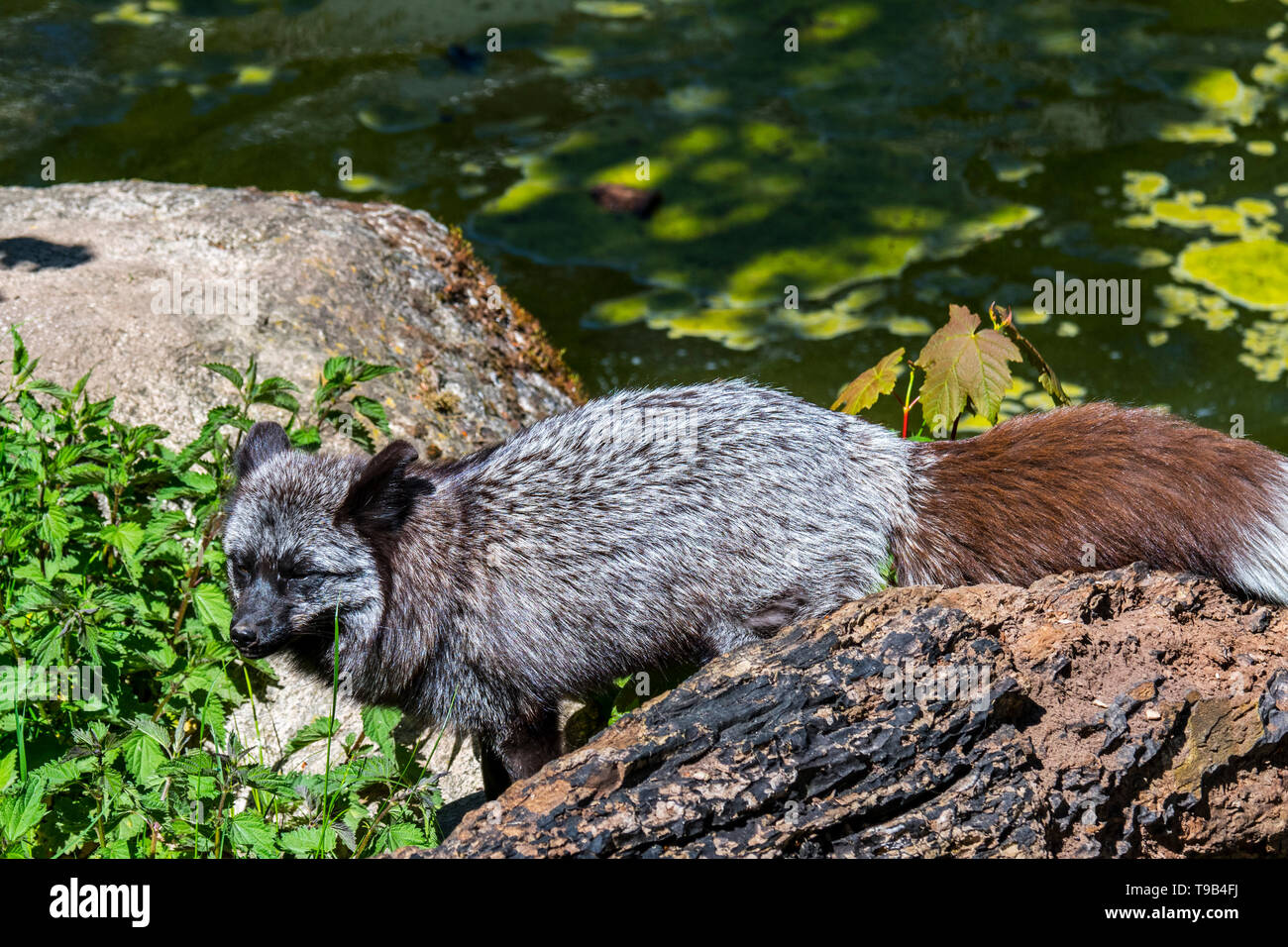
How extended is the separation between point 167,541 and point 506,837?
2.23 metres

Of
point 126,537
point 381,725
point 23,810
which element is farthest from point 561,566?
point 23,810

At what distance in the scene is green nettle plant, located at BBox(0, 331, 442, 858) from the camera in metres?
3.54

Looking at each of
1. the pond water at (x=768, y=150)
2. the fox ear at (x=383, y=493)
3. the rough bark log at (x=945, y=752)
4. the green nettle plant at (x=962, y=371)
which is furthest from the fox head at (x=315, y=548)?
the pond water at (x=768, y=150)

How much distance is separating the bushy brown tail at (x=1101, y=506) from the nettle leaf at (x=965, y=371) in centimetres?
44

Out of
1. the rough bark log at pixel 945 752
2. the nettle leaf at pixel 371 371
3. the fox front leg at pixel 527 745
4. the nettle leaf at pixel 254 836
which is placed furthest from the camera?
the nettle leaf at pixel 371 371

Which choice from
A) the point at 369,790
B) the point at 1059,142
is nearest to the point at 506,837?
the point at 369,790

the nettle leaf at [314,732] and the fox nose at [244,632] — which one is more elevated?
the fox nose at [244,632]

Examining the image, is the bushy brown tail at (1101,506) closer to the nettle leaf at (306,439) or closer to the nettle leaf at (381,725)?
the nettle leaf at (381,725)

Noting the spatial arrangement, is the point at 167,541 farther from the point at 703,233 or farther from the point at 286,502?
the point at 703,233

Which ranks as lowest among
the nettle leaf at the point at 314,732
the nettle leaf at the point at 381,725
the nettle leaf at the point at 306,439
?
the nettle leaf at the point at 381,725

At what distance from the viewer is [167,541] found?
4.54 metres

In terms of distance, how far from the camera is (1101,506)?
3.94m

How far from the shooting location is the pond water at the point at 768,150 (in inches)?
370

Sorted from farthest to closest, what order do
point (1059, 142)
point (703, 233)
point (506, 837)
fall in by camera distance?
1. point (1059, 142)
2. point (703, 233)
3. point (506, 837)
